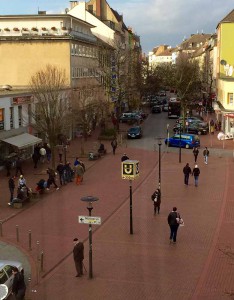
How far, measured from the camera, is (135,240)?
19406 mm

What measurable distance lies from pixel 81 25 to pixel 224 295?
1930 inches

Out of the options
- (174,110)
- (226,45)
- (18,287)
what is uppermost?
(226,45)

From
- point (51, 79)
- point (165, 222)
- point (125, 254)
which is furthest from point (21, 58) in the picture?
point (125, 254)

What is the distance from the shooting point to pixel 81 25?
5938 centimetres

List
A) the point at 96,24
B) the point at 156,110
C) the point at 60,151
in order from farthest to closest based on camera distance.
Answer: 1. the point at 156,110
2. the point at 96,24
3. the point at 60,151

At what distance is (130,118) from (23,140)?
101 feet

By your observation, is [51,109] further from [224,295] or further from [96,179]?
[224,295]

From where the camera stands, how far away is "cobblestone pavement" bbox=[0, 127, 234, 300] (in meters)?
15.0

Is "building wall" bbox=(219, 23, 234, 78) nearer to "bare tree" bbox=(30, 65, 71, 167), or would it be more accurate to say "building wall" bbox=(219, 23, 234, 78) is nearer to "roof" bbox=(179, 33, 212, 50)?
"bare tree" bbox=(30, 65, 71, 167)

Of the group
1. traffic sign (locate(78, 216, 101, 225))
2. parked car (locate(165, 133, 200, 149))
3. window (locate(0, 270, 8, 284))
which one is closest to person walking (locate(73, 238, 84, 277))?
traffic sign (locate(78, 216, 101, 225))

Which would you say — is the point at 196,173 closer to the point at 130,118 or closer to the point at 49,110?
the point at 49,110

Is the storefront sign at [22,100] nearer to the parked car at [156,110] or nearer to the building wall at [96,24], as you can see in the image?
the building wall at [96,24]

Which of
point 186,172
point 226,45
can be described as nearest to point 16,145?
point 186,172

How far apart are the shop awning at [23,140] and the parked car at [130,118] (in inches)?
1103
